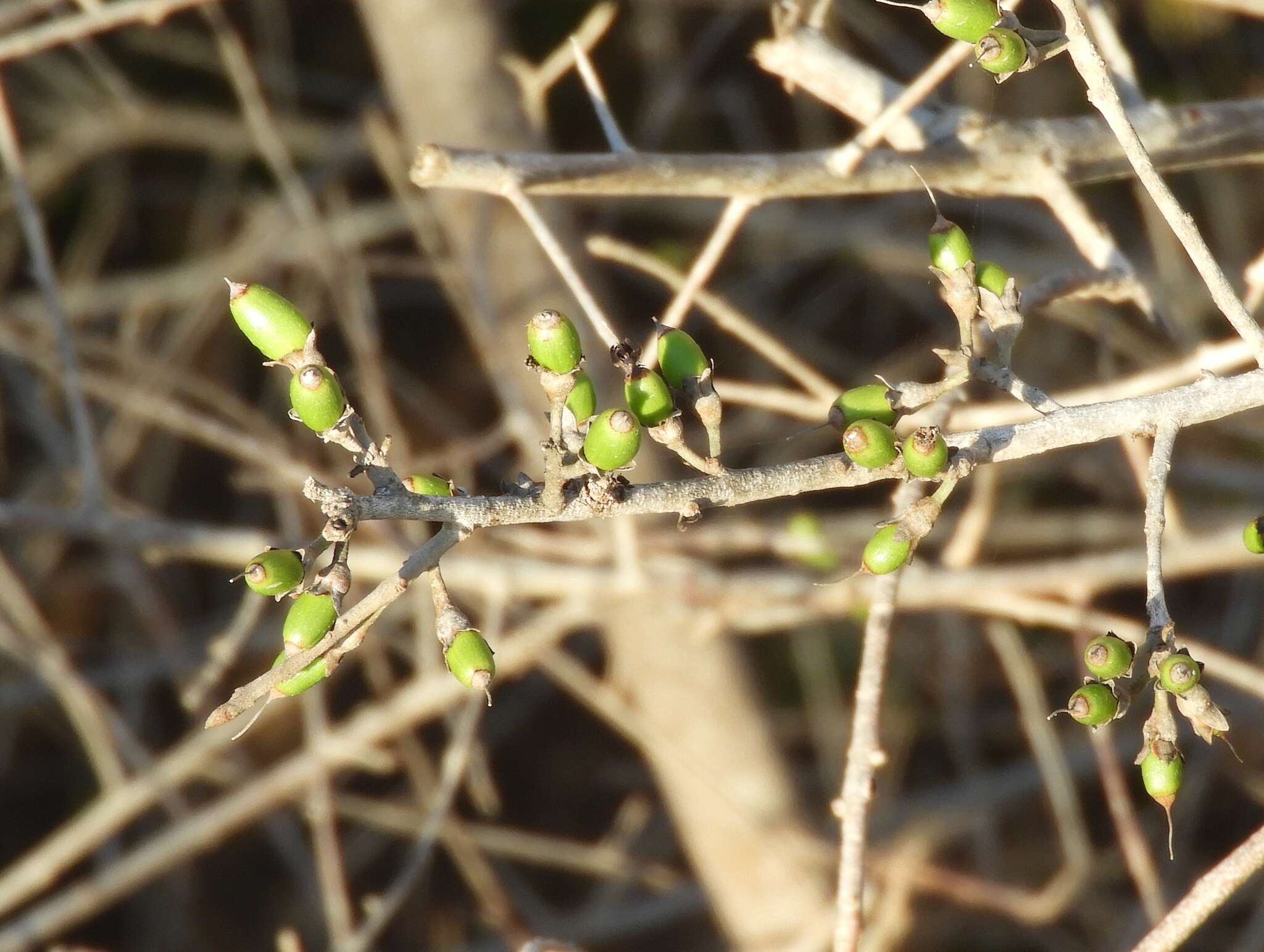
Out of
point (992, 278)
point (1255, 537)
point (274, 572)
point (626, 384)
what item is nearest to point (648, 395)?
point (626, 384)

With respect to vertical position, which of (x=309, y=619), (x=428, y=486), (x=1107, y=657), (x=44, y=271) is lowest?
(x=1107, y=657)

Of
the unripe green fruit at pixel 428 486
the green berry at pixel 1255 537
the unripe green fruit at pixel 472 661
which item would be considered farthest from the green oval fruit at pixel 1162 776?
the unripe green fruit at pixel 428 486

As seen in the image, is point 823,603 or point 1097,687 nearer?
point 1097,687

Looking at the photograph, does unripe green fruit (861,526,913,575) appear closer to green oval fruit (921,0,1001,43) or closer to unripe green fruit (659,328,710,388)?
unripe green fruit (659,328,710,388)

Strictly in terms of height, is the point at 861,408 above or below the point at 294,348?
below

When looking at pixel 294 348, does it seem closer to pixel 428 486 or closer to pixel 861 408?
pixel 428 486

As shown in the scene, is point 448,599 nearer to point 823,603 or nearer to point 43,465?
point 823,603

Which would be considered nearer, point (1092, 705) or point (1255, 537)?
point (1092, 705)

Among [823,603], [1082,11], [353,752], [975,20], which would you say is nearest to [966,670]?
[823,603]
